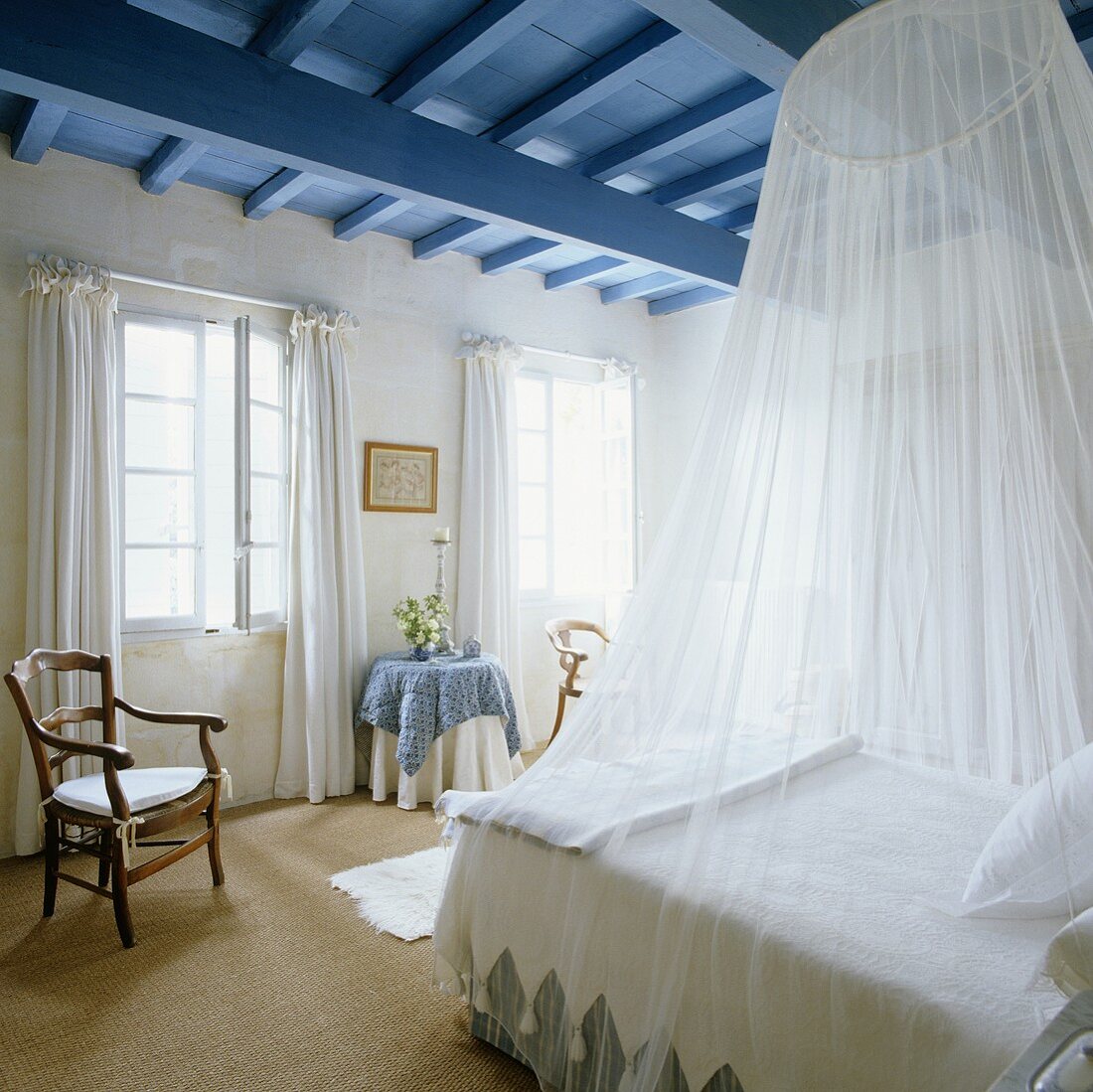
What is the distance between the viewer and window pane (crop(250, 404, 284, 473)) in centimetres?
400

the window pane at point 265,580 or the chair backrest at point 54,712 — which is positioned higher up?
the window pane at point 265,580

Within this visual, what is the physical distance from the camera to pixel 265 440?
4.10m

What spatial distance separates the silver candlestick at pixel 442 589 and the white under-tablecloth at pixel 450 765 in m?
0.47

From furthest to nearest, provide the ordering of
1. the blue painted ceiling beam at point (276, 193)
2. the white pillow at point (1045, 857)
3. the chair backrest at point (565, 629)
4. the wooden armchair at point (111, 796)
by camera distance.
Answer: the chair backrest at point (565, 629), the blue painted ceiling beam at point (276, 193), the wooden armchair at point (111, 796), the white pillow at point (1045, 857)

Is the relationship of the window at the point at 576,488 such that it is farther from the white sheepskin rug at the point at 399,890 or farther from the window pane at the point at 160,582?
the white sheepskin rug at the point at 399,890

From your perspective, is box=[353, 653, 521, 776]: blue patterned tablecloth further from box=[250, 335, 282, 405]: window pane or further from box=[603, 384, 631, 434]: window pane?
box=[603, 384, 631, 434]: window pane

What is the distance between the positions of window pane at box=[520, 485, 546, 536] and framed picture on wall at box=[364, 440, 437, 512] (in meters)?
0.74

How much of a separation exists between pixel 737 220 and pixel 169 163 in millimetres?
2460

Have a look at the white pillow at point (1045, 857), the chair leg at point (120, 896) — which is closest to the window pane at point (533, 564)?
the chair leg at point (120, 896)

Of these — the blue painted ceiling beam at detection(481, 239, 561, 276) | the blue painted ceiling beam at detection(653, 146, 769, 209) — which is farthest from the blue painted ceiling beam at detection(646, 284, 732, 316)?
the blue painted ceiling beam at detection(653, 146, 769, 209)

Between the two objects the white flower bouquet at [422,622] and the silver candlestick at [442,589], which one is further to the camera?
the silver candlestick at [442,589]

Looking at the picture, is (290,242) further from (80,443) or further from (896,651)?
(896,651)

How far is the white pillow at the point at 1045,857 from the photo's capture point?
61.1 inches

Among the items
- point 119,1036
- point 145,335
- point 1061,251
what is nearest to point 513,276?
point 145,335
